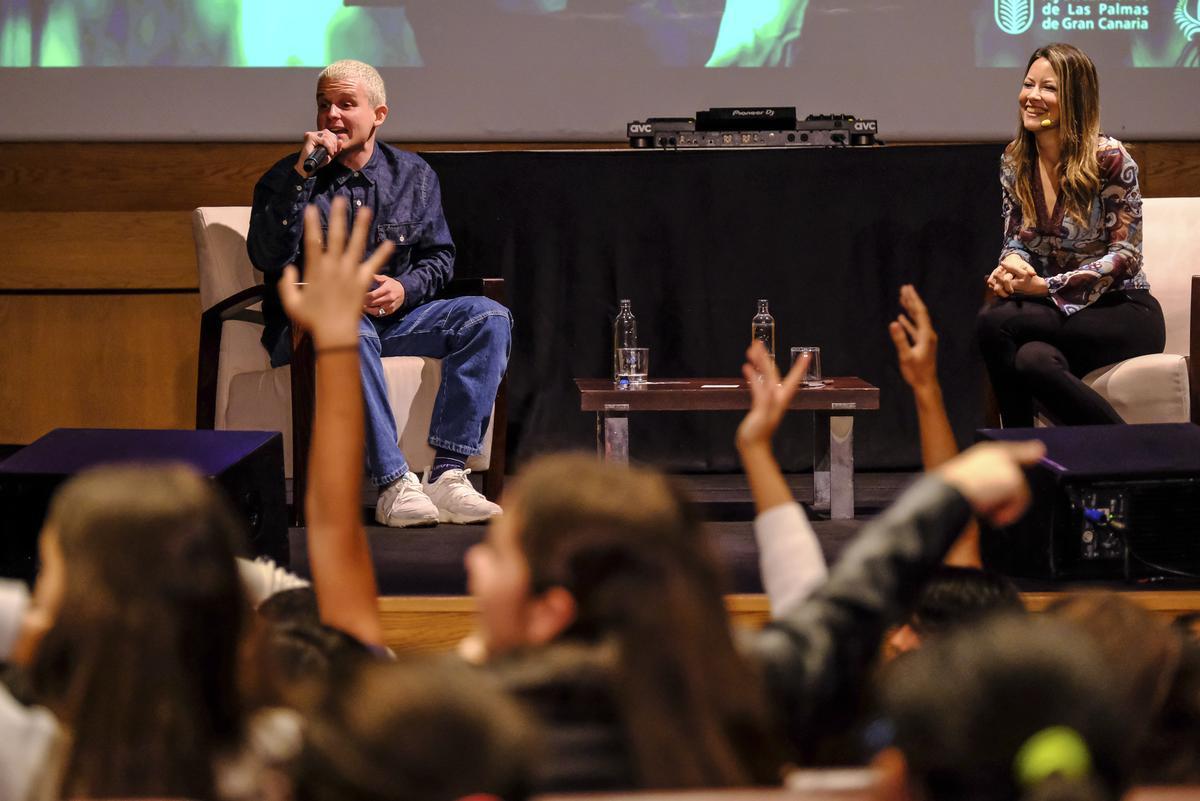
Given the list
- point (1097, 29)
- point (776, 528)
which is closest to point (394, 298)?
point (776, 528)

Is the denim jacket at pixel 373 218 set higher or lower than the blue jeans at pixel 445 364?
higher

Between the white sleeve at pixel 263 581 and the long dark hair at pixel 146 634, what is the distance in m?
0.56

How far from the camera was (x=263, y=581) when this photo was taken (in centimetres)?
160

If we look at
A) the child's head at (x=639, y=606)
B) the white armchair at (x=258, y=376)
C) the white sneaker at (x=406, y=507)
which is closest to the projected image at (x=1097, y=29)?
the white armchair at (x=258, y=376)

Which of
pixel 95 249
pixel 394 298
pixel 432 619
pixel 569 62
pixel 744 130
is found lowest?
pixel 432 619

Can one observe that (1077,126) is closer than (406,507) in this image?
No

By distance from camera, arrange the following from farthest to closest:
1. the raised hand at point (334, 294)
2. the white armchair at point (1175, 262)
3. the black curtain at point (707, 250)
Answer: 1. the black curtain at point (707, 250)
2. the white armchair at point (1175, 262)
3. the raised hand at point (334, 294)

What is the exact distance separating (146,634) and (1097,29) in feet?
13.5

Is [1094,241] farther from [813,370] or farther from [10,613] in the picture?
[10,613]

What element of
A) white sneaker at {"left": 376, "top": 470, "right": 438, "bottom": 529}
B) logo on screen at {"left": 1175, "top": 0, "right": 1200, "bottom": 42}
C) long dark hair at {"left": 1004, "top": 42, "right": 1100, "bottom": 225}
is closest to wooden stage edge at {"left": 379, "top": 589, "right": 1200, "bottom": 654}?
white sneaker at {"left": 376, "top": 470, "right": 438, "bottom": 529}

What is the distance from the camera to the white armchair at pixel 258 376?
308cm

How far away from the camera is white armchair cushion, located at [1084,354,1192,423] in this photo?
3055 mm

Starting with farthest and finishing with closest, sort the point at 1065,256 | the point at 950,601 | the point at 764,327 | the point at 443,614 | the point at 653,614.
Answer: the point at 764,327, the point at 1065,256, the point at 443,614, the point at 950,601, the point at 653,614

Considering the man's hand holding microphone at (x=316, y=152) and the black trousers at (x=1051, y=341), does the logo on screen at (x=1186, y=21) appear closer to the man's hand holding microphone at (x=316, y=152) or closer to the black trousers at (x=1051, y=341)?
the black trousers at (x=1051, y=341)
